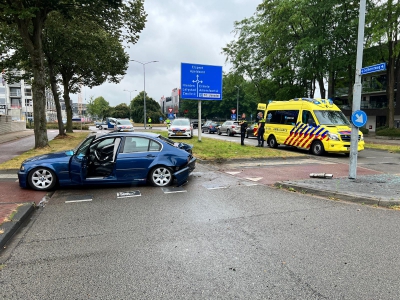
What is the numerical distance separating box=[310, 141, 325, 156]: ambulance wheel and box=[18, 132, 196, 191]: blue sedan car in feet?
28.3

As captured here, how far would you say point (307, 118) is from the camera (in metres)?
14.6

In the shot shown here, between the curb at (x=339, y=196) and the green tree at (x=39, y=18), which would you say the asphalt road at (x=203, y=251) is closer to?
the curb at (x=339, y=196)

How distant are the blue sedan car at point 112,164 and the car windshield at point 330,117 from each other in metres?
9.02

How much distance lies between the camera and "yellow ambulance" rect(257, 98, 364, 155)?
13425 mm

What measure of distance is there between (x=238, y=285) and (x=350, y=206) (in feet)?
12.8

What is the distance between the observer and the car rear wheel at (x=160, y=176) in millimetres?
7383

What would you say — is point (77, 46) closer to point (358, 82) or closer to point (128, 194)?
point (128, 194)

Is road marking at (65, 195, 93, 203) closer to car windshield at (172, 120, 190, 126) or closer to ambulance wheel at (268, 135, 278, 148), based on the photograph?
ambulance wheel at (268, 135, 278, 148)

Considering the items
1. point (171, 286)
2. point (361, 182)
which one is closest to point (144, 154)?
point (171, 286)

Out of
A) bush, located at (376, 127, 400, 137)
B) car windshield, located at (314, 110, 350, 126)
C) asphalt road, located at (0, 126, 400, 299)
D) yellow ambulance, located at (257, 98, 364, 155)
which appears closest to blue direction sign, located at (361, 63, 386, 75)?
asphalt road, located at (0, 126, 400, 299)

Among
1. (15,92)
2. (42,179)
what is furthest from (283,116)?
(15,92)

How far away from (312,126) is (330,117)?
1020mm

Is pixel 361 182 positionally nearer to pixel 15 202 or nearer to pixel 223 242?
pixel 223 242

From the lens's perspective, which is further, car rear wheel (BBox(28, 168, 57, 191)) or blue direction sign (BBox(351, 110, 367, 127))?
blue direction sign (BBox(351, 110, 367, 127))
